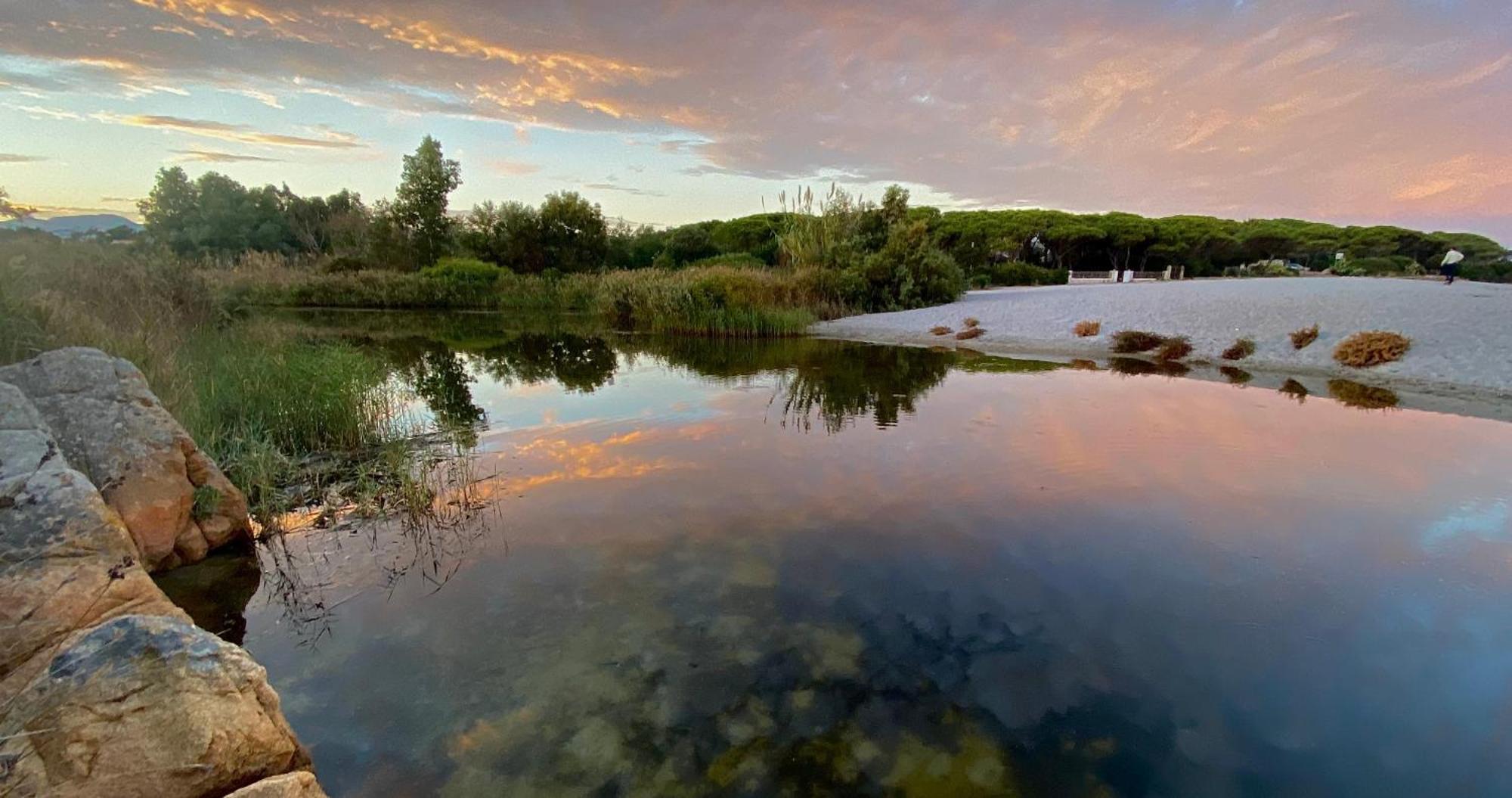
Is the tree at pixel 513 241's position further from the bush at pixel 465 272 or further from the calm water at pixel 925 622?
the calm water at pixel 925 622

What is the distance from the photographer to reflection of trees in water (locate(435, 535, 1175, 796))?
8.96 feet

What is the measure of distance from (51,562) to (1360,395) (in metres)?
13.6

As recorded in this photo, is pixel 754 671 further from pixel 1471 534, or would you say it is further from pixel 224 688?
pixel 1471 534

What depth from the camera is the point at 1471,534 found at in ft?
16.1

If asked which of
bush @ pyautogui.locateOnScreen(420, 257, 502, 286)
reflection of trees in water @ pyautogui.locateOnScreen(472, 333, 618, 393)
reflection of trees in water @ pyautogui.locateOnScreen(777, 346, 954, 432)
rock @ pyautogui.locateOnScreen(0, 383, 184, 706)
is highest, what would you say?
bush @ pyautogui.locateOnScreen(420, 257, 502, 286)

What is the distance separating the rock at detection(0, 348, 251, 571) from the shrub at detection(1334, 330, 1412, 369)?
15.5 metres

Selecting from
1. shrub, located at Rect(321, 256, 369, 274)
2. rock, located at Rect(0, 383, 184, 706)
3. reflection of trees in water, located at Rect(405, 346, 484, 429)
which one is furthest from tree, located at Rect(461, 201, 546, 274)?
rock, located at Rect(0, 383, 184, 706)

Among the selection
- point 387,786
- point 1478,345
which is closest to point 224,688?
point 387,786

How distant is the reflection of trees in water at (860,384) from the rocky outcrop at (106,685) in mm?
6406

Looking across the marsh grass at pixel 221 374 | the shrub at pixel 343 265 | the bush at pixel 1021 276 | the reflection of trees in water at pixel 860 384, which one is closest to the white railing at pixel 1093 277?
the bush at pixel 1021 276

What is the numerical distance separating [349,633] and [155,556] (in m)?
1.69

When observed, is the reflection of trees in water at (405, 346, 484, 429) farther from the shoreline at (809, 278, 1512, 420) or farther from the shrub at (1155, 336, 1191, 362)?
the shrub at (1155, 336, 1191, 362)

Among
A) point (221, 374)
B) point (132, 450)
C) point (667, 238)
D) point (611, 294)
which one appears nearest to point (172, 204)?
point (667, 238)

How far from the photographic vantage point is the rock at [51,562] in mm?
2500
